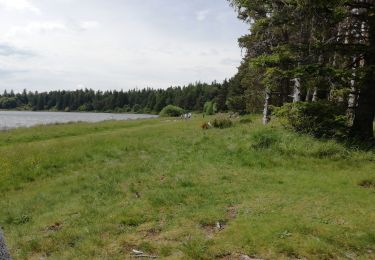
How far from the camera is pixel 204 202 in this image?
10172mm

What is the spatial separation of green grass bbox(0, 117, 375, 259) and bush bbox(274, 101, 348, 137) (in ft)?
2.64

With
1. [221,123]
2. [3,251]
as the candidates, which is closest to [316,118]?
[221,123]

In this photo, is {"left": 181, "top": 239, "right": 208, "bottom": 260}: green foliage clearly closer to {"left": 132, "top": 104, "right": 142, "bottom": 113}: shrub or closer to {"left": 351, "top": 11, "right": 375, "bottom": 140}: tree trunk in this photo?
{"left": 351, "top": 11, "right": 375, "bottom": 140}: tree trunk

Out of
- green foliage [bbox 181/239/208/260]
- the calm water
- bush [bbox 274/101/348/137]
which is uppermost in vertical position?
bush [bbox 274/101/348/137]

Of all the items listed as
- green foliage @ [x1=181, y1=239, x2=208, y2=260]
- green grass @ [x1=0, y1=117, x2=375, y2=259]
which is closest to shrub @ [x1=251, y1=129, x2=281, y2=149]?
green grass @ [x1=0, y1=117, x2=375, y2=259]

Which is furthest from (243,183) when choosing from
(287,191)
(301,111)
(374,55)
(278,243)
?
(374,55)

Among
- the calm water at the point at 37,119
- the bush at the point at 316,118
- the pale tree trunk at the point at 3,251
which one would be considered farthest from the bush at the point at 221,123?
the calm water at the point at 37,119

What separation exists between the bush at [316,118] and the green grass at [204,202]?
0.80m

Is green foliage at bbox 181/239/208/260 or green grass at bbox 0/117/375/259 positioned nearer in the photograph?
green foliage at bbox 181/239/208/260

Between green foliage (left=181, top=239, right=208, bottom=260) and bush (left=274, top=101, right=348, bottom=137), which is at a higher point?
bush (left=274, top=101, right=348, bottom=137)

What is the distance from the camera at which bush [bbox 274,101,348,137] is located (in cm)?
1548

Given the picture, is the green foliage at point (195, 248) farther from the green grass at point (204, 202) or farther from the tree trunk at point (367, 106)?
the tree trunk at point (367, 106)

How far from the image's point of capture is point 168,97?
156875mm

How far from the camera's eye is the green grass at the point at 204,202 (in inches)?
297
